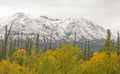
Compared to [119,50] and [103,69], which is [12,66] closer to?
[103,69]

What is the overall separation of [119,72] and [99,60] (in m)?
4.82

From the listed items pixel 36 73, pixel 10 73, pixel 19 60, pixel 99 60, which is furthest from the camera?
pixel 19 60

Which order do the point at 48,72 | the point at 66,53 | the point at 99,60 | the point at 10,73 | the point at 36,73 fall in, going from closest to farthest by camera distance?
the point at 48,72 < the point at 36,73 < the point at 10,73 < the point at 99,60 < the point at 66,53

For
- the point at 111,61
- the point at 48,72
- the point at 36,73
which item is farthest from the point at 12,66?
the point at 111,61

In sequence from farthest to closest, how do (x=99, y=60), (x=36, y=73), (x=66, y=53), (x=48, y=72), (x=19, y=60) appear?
(x=19, y=60) → (x=66, y=53) → (x=99, y=60) → (x=36, y=73) → (x=48, y=72)

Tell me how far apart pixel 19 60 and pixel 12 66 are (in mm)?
20217

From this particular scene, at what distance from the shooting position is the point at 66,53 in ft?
244

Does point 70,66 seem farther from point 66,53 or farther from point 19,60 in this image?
point 19,60

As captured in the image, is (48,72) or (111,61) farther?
(111,61)

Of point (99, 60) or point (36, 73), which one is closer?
point (36, 73)

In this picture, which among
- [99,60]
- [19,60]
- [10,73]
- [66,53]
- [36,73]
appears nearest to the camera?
[36,73]

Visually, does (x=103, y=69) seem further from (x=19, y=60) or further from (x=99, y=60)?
(x=19, y=60)

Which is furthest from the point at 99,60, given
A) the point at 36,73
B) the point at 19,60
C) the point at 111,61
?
the point at 19,60

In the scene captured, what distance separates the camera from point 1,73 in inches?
2547
